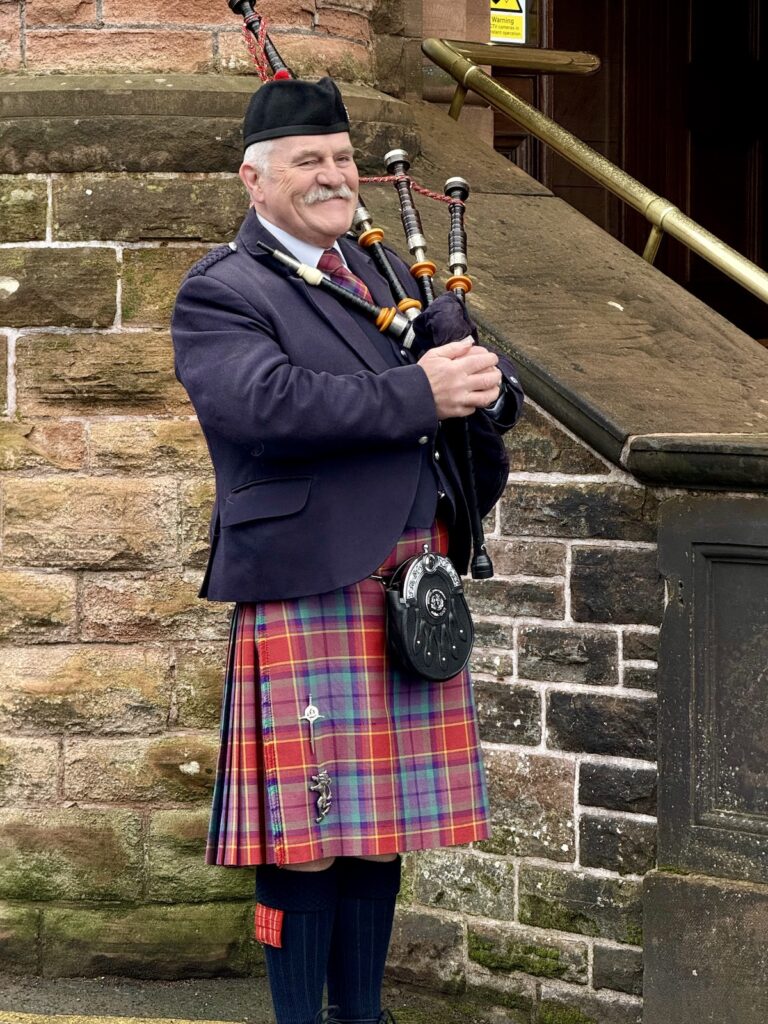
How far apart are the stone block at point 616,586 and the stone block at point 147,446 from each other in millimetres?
1034

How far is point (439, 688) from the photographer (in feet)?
10.9

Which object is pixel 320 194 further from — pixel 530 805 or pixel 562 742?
pixel 530 805

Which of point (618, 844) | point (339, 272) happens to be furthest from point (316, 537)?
point (618, 844)

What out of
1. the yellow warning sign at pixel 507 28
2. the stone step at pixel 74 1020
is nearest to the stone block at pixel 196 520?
the stone step at pixel 74 1020

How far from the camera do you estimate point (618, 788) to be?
4.06 metres

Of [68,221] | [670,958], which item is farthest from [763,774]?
[68,221]

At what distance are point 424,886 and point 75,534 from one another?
1.23 meters

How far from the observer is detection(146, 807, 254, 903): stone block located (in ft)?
15.1

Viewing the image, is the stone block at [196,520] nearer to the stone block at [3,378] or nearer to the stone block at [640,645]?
the stone block at [3,378]

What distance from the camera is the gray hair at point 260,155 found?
10.5 feet

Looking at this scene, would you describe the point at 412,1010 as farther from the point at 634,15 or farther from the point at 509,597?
the point at 634,15

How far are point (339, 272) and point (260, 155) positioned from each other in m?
0.26

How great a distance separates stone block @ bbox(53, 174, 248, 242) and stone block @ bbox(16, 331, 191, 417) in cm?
26

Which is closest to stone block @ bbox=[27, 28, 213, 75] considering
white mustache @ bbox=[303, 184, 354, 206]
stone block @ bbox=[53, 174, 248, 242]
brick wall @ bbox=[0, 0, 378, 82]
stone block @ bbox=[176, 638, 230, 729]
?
brick wall @ bbox=[0, 0, 378, 82]
